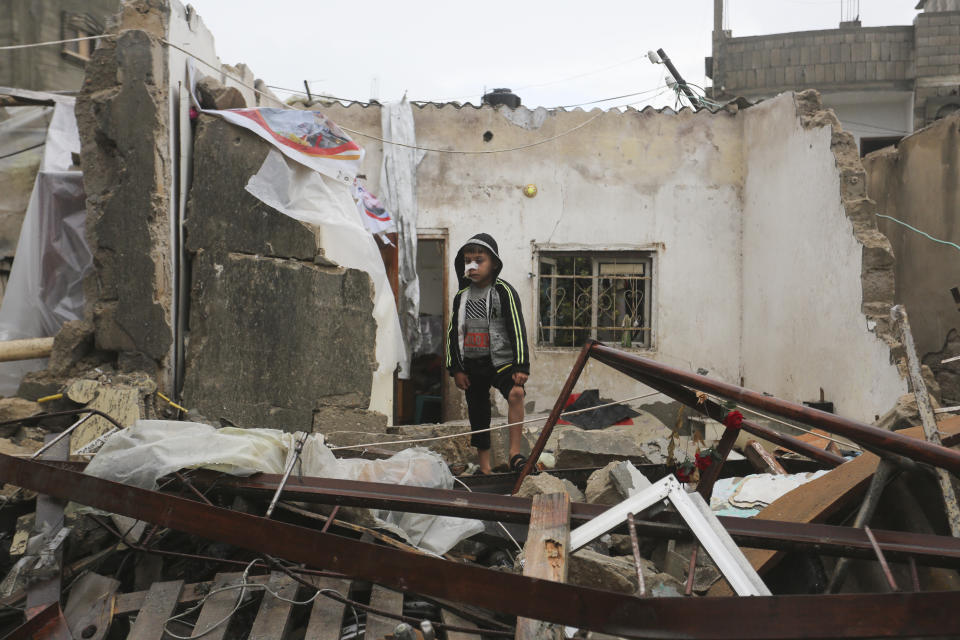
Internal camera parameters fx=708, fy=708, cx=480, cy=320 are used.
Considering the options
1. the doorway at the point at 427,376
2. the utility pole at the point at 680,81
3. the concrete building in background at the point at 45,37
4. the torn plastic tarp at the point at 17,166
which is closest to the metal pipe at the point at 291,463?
the torn plastic tarp at the point at 17,166

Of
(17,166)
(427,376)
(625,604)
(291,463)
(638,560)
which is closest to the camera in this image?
(625,604)

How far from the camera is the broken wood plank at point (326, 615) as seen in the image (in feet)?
→ 7.89

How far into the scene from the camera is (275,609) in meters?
2.51

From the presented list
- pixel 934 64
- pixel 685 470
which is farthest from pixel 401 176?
pixel 934 64

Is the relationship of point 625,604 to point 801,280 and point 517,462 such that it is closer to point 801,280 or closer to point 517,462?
point 517,462

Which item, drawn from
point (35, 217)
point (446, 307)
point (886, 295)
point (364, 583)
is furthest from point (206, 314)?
point (886, 295)

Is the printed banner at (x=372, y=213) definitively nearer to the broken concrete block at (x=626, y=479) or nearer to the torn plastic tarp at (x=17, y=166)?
the torn plastic tarp at (x=17, y=166)

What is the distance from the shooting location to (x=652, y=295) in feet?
27.0

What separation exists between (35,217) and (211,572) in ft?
10.5

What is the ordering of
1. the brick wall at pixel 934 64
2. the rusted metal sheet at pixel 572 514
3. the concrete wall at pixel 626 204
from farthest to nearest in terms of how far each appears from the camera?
1. the brick wall at pixel 934 64
2. the concrete wall at pixel 626 204
3. the rusted metal sheet at pixel 572 514

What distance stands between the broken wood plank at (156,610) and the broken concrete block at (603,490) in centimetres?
197

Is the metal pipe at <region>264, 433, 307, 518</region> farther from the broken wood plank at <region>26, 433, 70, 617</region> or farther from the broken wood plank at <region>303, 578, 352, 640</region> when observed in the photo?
the broken wood plank at <region>26, 433, 70, 617</region>

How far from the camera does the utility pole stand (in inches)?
366

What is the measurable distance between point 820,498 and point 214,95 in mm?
4104
